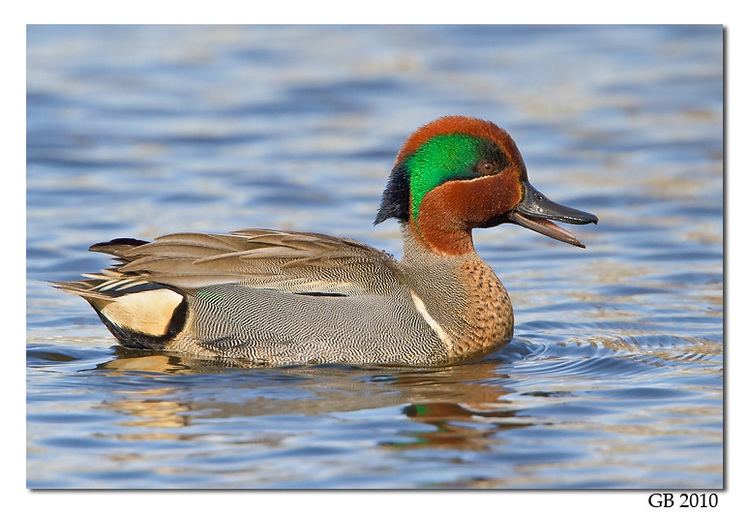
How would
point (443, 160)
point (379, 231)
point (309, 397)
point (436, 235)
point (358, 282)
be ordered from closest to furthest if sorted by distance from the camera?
1. point (309, 397)
2. point (358, 282)
3. point (443, 160)
4. point (436, 235)
5. point (379, 231)

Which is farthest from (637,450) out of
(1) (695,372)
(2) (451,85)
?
(2) (451,85)

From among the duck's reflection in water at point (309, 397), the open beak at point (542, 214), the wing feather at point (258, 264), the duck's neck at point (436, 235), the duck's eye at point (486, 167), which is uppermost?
the duck's eye at point (486, 167)

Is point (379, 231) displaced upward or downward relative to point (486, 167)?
downward

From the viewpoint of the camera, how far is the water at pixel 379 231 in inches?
292

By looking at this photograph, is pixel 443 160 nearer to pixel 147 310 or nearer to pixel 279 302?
pixel 279 302

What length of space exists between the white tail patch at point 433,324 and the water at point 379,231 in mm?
223

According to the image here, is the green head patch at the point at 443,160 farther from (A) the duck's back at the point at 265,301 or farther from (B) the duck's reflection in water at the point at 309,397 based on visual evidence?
(B) the duck's reflection in water at the point at 309,397

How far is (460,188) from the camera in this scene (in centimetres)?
912

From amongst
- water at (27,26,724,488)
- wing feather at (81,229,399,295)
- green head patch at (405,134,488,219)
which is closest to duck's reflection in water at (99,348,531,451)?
water at (27,26,724,488)

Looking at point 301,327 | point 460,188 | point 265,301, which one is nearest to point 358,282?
point 301,327

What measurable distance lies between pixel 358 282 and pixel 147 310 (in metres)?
1.30

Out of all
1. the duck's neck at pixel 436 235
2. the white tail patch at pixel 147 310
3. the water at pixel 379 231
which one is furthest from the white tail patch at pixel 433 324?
the white tail patch at pixel 147 310

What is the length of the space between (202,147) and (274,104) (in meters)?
1.56
